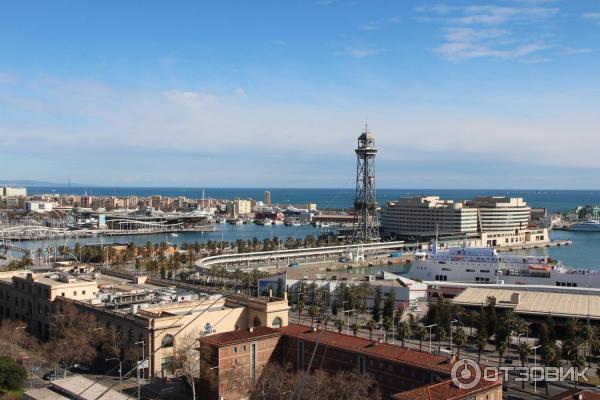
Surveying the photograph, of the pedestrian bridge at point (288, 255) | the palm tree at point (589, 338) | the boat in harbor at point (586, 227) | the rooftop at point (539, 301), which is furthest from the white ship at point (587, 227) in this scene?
the palm tree at point (589, 338)

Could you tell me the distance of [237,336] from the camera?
11.5 m

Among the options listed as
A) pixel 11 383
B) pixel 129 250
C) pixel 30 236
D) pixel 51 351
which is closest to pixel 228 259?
pixel 129 250

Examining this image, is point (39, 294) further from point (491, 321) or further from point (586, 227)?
point (586, 227)

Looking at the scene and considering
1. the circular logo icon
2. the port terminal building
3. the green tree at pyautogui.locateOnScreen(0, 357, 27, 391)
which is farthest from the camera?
the port terminal building

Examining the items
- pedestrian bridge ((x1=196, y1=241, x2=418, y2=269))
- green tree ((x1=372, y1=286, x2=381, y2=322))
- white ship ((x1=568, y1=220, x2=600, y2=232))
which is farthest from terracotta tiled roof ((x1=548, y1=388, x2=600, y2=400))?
white ship ((x1=568, y1=220, x2=600, y2=232))

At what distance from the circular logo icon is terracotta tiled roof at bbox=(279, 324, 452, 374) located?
0.25 meters

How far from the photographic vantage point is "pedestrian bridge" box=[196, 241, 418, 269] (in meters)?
32.2

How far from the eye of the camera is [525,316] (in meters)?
17.5

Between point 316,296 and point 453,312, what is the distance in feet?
17.0

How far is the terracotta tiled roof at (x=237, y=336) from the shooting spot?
11133 mm

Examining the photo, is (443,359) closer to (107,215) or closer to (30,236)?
(30,236)

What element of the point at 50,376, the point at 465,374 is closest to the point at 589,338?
the point at 465,374

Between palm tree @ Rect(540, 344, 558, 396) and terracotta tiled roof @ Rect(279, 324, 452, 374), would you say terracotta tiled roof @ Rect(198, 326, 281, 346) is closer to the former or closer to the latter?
terracotta tiled roof @ Rect(279, 324, 452, 374)

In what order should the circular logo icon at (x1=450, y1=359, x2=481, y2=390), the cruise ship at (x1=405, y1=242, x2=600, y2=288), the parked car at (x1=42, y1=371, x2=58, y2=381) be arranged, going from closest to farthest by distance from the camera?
the circular logo icon at (x1=450, y1=359, x2=481, y2=390), the parked car at (x1=42, y1=371, x2=58, y2=381), the cruise ship at (x1=405, y1=242, x2=600, y2=288)
